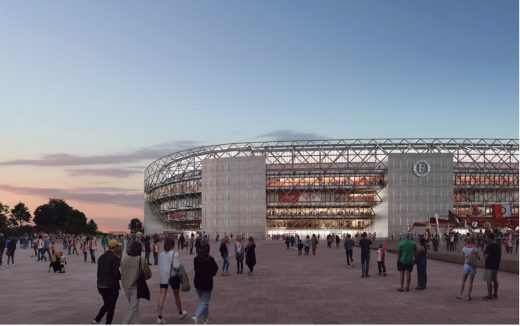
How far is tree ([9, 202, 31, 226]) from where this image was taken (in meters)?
189

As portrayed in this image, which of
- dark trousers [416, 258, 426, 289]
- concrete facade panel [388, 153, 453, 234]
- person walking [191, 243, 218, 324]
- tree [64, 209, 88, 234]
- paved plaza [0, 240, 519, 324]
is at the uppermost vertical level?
concrete facade panel [388, 153, 453, 234]

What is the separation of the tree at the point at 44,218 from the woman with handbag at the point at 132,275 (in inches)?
7345

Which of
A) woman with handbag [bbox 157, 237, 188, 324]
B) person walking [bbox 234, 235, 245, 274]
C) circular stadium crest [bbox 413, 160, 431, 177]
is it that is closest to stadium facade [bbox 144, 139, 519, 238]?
circular stadium crest [bbox 413, 160, 431, 177]

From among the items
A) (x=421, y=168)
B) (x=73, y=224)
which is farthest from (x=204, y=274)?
(x=73, y=224)

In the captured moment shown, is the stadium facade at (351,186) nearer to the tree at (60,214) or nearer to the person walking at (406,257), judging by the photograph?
the tree at (60,214)

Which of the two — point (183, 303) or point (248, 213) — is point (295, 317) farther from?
point (248, 213)

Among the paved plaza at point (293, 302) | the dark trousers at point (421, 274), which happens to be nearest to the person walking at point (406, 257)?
the dark trousers at point (421, 274)

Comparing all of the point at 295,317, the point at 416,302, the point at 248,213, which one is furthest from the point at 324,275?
the point at 248,213

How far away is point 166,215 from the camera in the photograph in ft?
490

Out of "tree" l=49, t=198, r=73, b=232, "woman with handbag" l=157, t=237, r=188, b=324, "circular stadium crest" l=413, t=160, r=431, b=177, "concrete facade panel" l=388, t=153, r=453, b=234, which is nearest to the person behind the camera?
"woman with handbag" l=157, t=237, r=188, b=324

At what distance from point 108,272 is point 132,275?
0.50m

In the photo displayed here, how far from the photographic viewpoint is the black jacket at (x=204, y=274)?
11.2m

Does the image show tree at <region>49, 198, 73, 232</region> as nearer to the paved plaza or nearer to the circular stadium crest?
the circular stadium crest

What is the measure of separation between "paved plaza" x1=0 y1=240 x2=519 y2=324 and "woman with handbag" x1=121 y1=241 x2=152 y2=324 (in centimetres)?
143
